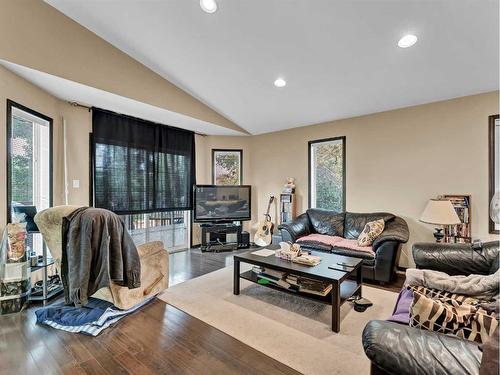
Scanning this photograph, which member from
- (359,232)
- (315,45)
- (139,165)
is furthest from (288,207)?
(315,45)

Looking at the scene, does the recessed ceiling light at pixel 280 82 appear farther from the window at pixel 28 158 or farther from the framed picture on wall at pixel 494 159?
the window at pixel 28 158

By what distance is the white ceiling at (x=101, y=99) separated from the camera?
2736 mm

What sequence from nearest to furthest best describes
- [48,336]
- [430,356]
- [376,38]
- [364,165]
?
[430,356] → [48,336] → [376,38] → [364,165]

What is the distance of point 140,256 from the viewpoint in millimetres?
2662

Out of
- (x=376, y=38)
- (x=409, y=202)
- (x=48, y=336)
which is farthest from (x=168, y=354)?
(x=409, y=202)

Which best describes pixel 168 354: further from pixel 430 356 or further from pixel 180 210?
pixel 180 210

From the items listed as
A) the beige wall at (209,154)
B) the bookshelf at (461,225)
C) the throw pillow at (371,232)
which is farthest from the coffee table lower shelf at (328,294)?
the beige wall at (209,154)

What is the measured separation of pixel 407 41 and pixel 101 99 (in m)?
3.77

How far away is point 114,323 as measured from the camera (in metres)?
2.35

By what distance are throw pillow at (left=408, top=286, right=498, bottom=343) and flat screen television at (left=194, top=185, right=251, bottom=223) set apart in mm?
4232

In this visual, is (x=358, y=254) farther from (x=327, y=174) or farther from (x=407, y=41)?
(x=407, y=41)

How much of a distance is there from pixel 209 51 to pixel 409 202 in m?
3.58

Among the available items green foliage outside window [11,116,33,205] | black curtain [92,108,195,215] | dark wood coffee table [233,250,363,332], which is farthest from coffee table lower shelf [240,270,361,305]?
green foliage outside window [11,116,33,205]

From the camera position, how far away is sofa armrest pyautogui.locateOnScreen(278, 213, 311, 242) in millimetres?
4121
